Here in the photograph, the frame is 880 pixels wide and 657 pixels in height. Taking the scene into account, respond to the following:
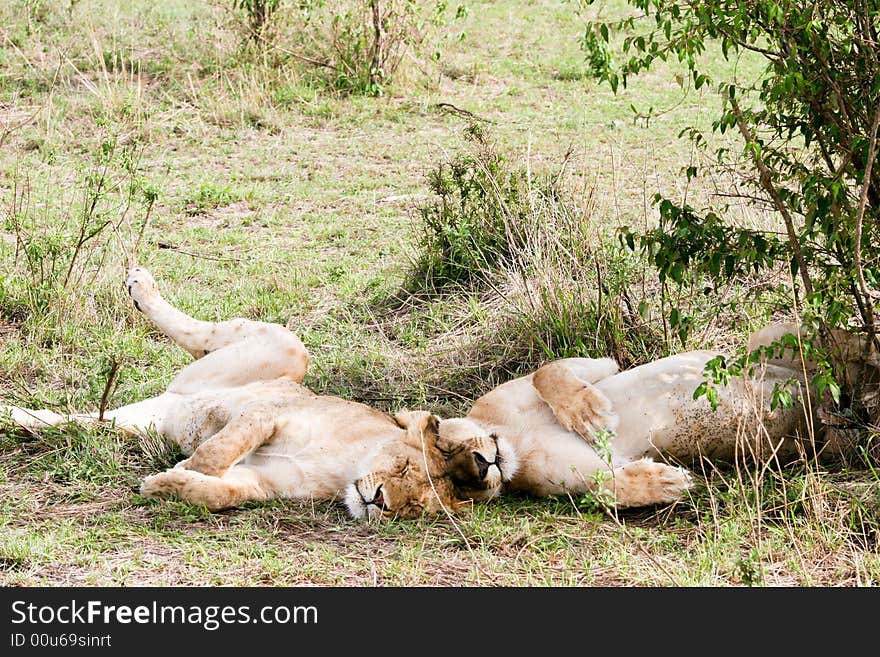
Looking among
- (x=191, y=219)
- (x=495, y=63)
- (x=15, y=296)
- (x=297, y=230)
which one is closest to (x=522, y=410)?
(x=15, y=296)

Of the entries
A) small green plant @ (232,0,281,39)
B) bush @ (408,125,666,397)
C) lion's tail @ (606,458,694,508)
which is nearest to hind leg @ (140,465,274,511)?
lion's tail @ (606,458,694,508)

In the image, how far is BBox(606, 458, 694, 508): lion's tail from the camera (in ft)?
13.7

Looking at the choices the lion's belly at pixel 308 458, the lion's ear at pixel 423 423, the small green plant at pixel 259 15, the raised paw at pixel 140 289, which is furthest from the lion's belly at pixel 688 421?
the small green plant at pixel 259 15

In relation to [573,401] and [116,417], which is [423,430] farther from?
[116,417]

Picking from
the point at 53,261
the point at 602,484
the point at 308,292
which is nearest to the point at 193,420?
the point at 602,484

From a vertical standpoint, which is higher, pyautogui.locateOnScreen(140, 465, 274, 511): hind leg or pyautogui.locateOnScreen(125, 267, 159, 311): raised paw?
pyautogui.locateOnScreen(125, 267, 159, 311): raised paw

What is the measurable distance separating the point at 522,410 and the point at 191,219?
4.45 meters

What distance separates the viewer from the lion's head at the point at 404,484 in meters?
4.07

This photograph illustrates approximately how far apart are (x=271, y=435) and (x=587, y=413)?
1.24 metres

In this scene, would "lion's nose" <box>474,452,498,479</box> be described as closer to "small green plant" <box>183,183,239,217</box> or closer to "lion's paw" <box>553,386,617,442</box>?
"lion's paw" <box>553,386,617,442</box>

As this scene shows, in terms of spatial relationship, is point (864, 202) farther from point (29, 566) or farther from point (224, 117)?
point (224, 117)

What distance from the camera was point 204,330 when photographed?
5.30m

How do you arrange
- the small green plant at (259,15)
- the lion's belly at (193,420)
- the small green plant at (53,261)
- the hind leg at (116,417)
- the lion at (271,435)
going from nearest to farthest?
the lion at (271,435) < the lion's belly at (193,420) < the hind leg at (116,417) < the small green plant at (53,261) < the small green plant at (259,15)

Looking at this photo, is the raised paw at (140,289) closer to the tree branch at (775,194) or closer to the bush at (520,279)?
the bush at (520,279)
